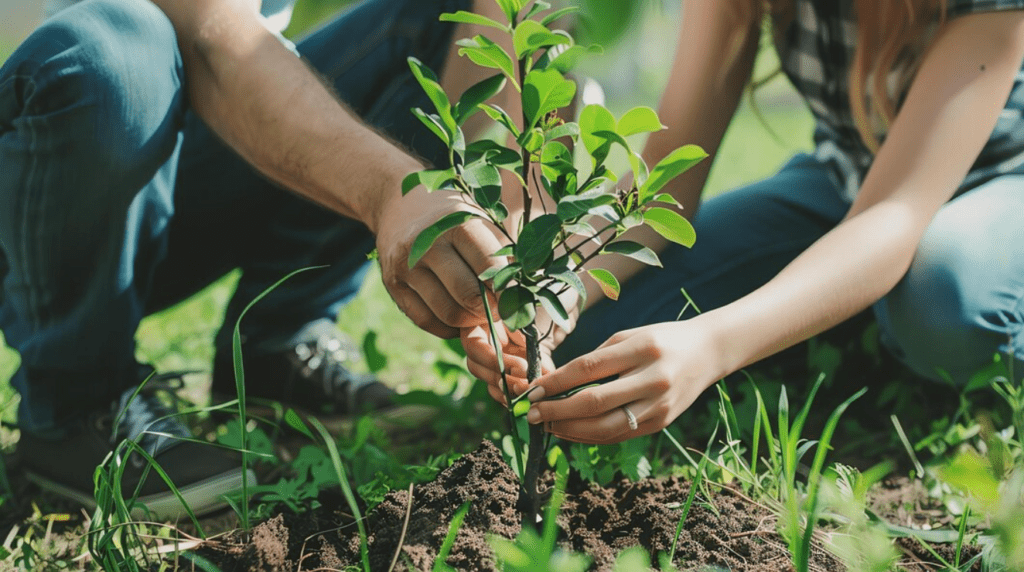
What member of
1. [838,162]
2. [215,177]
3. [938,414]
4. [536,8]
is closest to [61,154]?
[215,177]

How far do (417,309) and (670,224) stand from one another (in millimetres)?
403

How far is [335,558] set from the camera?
45.7 inches

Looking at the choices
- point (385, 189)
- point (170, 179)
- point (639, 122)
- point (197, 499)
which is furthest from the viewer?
point (170, 179)

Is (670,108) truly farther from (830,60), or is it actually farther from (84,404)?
(84,404)

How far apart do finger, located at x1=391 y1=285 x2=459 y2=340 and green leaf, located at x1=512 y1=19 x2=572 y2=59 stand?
15.9 inches

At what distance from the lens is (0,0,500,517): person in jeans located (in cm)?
139

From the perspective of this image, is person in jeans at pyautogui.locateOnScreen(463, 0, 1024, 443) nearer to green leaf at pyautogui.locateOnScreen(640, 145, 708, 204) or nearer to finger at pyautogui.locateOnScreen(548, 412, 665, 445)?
finger at pyautogui.locateOnScreen(548, 412, 665, 445)

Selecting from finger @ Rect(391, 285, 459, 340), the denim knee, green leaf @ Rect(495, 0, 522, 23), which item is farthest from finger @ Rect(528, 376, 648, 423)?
the denim knee

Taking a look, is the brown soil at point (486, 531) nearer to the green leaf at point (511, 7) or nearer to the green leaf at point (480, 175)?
the green leaf at point (480, 175)

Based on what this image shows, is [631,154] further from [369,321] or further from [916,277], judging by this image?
[369,321]

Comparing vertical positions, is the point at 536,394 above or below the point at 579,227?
below

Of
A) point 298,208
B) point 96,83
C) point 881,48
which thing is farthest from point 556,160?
point 298,208

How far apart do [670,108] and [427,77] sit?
0.97 m

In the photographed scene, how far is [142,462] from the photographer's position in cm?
168
